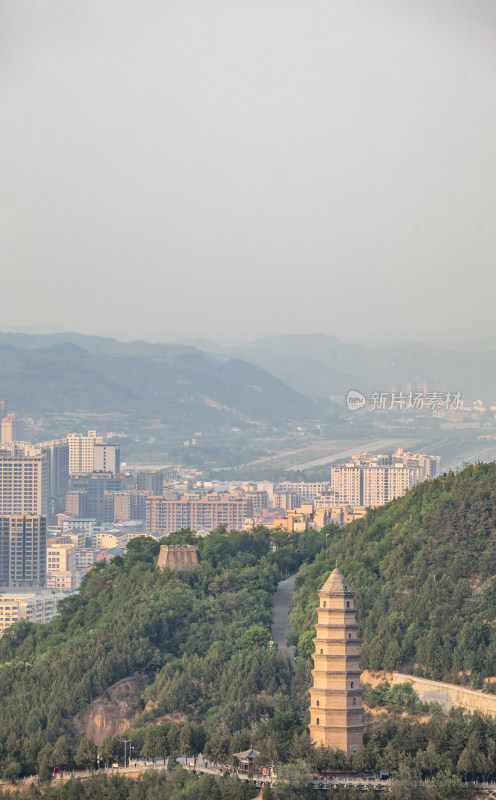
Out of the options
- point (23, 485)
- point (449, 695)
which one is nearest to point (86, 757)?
point (449, 695)

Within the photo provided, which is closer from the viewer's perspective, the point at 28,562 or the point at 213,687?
the point at 213,687

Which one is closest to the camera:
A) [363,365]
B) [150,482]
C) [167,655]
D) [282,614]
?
[167,655]

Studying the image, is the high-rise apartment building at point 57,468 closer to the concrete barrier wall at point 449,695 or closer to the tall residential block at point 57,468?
the tall residential block at point 57,468

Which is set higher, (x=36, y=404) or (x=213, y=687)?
(x=36, y=404)

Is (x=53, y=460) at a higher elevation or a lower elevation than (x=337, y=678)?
higher

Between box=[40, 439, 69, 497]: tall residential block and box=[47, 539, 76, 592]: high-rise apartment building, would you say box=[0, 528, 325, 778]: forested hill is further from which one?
box=[40, 439, 69, 497]: tall residential block

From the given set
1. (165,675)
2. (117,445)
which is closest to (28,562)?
(117,445)

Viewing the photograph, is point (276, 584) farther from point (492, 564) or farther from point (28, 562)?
point (28, 562)

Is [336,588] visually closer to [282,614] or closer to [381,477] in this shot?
[282,614]
